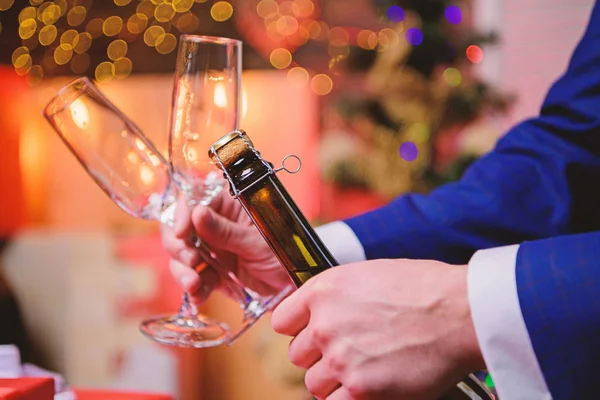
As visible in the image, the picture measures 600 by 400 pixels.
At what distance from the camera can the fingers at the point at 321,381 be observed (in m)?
0.55

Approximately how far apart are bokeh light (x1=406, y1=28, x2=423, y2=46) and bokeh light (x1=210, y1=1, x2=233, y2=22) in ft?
5.13

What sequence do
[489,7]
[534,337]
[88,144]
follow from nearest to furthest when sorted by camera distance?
[534,337]
[88,144]
[489,7]

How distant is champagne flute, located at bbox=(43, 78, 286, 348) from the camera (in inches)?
30.4

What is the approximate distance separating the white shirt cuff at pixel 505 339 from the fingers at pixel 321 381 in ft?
0.40

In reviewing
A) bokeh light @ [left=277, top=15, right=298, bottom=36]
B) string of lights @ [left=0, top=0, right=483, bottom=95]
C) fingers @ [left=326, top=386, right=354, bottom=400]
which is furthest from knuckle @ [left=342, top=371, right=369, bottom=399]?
bokeh light @ [left=277, top=15, right=298, bottom=36]

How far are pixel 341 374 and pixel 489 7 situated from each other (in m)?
2.98

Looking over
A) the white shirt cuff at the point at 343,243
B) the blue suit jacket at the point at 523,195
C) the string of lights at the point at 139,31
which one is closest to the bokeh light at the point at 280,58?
the string of lights at the point at 139,31

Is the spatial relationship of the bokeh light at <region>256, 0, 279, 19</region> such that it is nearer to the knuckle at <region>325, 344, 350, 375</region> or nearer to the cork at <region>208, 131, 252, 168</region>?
the cork at <region>208, 131, 252, 168</region>

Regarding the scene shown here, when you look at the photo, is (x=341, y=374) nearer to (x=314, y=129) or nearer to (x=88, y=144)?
(x=88, y=144)

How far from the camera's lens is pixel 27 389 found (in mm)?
538

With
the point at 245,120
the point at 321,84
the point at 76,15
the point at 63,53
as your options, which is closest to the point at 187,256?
the point at 245,120

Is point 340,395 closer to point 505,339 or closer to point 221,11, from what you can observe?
point 505,339

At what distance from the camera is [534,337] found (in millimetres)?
528

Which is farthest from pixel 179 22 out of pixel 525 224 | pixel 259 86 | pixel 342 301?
pixel 342 301
